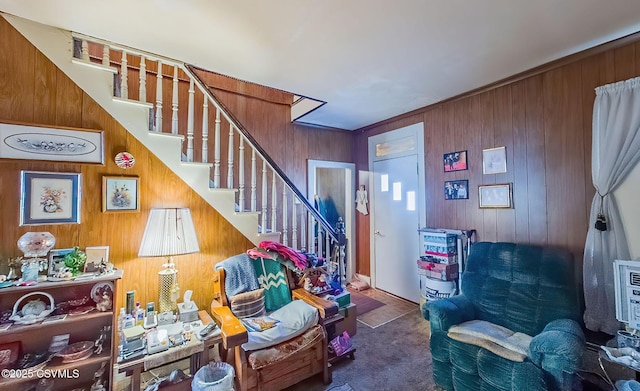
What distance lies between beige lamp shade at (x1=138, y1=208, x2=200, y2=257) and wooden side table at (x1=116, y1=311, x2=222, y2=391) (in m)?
0.63

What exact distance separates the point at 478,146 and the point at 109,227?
3.62 metres

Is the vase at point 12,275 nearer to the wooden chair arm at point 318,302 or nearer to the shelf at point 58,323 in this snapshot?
the shelf at point 58,323

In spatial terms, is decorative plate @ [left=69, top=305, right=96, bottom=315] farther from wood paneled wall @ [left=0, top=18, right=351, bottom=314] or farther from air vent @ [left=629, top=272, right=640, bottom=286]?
air vent @ [left=629, top=272, right=640, bottom=286]

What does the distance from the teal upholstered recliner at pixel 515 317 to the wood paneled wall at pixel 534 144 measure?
487 mm

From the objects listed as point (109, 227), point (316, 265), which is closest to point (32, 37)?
point (109, 227)

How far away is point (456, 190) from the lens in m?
3.21

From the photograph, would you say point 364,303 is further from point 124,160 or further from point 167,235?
point 124,160

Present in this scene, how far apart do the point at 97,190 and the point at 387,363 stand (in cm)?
277

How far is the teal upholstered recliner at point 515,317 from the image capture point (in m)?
1.57

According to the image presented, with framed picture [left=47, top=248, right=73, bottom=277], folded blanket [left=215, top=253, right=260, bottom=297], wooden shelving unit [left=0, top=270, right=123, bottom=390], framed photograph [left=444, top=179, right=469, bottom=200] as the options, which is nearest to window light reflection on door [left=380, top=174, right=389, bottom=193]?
framed photograph [left=444, top=179, right=469, bottom=200]

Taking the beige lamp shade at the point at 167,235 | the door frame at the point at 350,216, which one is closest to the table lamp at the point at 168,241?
the beige lamp shade at the point at 167,235

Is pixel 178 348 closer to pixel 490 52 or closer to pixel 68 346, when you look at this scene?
pixel 68 346

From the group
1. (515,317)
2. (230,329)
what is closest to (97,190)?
(230,329)

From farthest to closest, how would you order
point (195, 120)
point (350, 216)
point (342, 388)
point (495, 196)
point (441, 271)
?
point (350, 216) → point (195, 120) → point (441, 271) → point (495, 196) → point (342, 388)
